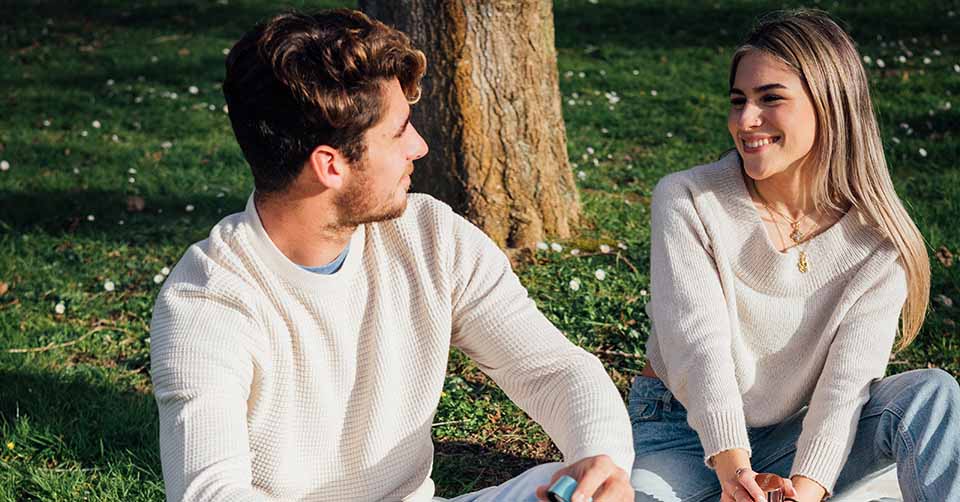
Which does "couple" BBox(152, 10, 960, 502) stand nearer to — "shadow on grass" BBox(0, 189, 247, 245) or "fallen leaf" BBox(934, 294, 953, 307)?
"fallen leaf" BBox(934, 294, 953, 307)

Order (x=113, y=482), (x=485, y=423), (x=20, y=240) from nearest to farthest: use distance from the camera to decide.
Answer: (x=113, y=482) → (x=485, y=423) → (x=20, y=240)

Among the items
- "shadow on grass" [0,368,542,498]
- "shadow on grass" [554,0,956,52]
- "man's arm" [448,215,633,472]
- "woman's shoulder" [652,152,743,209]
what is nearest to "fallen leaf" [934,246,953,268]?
"woman's shoulder" [652,152,743,209]

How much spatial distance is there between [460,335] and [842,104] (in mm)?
1350

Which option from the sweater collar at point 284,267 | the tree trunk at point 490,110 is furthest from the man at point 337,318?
the tree trunk at point 490,110

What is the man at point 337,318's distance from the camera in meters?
2.22

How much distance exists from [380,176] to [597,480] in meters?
0.83

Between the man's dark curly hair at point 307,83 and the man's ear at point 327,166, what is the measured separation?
13mm

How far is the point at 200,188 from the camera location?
6691mm

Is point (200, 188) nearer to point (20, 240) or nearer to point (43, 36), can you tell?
point (20, 240)

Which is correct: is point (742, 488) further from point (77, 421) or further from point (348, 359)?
point (77, 421)

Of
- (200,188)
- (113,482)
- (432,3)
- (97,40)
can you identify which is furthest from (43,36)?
(113,482)

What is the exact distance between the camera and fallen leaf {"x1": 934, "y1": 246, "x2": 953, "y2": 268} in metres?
5.04

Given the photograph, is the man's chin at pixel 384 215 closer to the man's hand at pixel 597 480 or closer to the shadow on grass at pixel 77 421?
the man's hand at pixel 597 480

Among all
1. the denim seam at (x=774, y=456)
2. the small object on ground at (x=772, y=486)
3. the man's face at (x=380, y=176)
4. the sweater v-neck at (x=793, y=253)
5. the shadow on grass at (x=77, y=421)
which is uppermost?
the man's face at (x=380, y=176)
